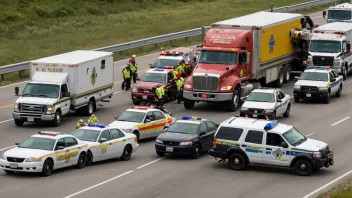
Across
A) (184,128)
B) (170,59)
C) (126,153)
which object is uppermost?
(170,59)

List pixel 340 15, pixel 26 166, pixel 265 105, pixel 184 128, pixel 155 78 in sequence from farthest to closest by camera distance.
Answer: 1. pixel 340 15
2. pixel 155 78
3. pixel 265 105
4. pixel 184 128
5. pixel 26 166

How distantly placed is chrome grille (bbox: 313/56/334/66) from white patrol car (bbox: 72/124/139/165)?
20657mm

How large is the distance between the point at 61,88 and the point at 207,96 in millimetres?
7136

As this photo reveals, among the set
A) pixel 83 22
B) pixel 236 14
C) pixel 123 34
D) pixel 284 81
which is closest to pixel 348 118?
pixel 284 81

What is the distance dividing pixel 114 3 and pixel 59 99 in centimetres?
4451

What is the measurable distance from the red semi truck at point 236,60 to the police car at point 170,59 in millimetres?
4100

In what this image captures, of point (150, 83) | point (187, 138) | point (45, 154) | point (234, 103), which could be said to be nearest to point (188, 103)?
point (234, 103)

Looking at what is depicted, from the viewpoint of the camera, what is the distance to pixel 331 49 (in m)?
51.8

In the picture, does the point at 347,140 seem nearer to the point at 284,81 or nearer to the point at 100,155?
the point at 100,155

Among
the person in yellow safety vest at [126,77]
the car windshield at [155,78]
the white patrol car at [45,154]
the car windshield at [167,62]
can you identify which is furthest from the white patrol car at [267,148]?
the car windshield at [167,62]

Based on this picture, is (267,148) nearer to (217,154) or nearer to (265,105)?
(217,154)

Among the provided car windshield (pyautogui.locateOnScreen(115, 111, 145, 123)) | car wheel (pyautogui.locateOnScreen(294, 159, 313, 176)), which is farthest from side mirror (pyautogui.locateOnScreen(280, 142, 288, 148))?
car windshield (pyautogui.locateOnScreen(115, 111, 145, 123))

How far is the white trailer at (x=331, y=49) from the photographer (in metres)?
51.3

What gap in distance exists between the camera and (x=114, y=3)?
273 ft
